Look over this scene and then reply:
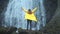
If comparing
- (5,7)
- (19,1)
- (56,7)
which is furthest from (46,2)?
(5,7)

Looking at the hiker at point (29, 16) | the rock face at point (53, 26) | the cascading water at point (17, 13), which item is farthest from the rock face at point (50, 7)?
the hiker at point (29, 16)

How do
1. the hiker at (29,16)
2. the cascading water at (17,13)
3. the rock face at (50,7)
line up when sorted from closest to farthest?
the hiker at (29,16) < the cascading water at (17,13) < the rock face at (50,7)

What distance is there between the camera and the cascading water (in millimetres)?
7004

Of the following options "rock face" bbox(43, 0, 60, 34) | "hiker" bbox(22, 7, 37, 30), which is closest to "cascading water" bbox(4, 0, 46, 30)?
"hiker" bbox(22, 7, 37, 30)

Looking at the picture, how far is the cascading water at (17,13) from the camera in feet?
23.0

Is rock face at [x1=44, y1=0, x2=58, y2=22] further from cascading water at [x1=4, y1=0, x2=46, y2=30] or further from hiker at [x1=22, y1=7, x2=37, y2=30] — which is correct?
hiker at [x1=22, y1=7, x2=37, y2=30]

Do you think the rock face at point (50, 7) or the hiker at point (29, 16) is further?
the rock face at point (50, 7)

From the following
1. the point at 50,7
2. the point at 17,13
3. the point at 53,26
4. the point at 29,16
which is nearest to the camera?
the point at 53,26

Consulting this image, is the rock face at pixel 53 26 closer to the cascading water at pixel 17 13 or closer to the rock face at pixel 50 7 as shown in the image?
the rock face at pixel 50 7

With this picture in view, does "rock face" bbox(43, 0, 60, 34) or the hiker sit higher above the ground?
the hiker

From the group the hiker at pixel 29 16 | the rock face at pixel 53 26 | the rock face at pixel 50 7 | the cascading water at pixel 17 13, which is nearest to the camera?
the rock face at pixel 53 26

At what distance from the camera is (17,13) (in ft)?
23.6

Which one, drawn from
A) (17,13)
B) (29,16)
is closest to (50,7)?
(29,16)

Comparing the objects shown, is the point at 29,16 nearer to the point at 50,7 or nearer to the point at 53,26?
the point at 53,26
